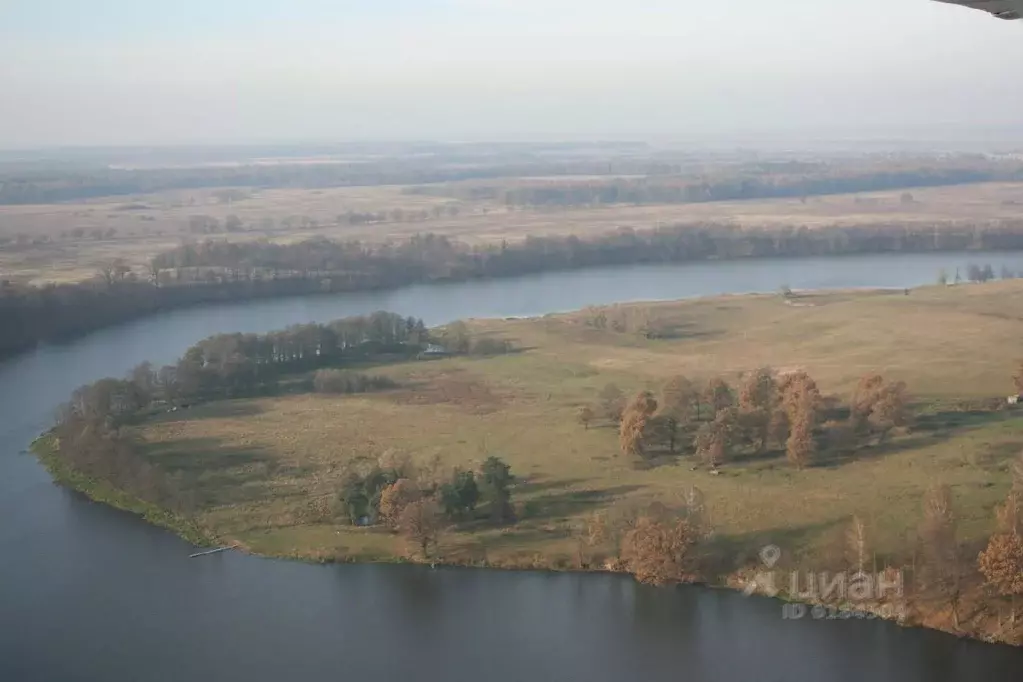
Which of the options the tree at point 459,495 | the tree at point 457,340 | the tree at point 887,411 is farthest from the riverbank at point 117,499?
the tree at point 887,411

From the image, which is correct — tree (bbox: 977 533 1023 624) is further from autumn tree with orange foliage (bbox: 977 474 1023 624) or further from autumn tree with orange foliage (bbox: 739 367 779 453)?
autumn tree with orange foliage (bbox: 739 367 779 453)

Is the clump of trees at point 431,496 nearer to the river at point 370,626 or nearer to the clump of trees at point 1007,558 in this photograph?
the river at point 370,626

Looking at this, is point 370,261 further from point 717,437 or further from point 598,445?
point 717,437

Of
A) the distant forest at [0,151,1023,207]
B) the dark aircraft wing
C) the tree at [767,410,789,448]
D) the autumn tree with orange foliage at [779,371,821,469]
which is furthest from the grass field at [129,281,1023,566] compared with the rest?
the distant forest at [0,151,1023,207]

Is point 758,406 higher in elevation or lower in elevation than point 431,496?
higher

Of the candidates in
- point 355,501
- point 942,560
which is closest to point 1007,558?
point 942,560

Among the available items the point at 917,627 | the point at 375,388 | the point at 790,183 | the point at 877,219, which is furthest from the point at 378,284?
the point at 790,183
